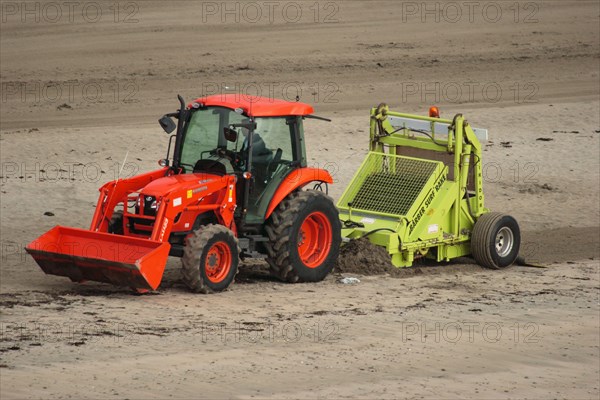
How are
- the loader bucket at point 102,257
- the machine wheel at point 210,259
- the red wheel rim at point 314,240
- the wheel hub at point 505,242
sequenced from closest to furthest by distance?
the loader bucket at point 102,257, the machine wheel at point 210,259, the red wheel rim at point 314,240, the wheel hub at point 505,242

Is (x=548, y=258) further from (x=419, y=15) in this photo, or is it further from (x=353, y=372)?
(x=419, y=15)

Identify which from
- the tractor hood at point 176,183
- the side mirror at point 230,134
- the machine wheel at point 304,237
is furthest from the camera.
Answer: the machine wheel at point 304,237

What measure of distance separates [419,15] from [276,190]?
57.0 feet

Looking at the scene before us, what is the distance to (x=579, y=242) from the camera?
1831 centimetres

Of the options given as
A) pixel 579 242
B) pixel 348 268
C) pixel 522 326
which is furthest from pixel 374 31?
pixel 522 326

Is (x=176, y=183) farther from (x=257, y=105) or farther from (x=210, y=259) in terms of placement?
(x=257, y=105)

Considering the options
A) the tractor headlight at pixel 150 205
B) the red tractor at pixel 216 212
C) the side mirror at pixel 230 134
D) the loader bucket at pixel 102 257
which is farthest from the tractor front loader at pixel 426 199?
the loader bucket at pixel 102 257

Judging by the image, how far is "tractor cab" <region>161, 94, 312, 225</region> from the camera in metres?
14.5

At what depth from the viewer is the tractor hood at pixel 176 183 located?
13.9 m

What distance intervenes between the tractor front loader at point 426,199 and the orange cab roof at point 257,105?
172cm

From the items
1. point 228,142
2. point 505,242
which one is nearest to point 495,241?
point 505,242

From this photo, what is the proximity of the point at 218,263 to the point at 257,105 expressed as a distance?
1772 millimetres

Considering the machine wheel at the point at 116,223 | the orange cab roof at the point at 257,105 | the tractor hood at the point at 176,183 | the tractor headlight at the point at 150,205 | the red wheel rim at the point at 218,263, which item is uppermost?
the orange cab roof at the point at 257,105

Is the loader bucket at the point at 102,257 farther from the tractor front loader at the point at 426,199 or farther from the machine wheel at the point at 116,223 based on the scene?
the tractor front loader at the point at 426,199
